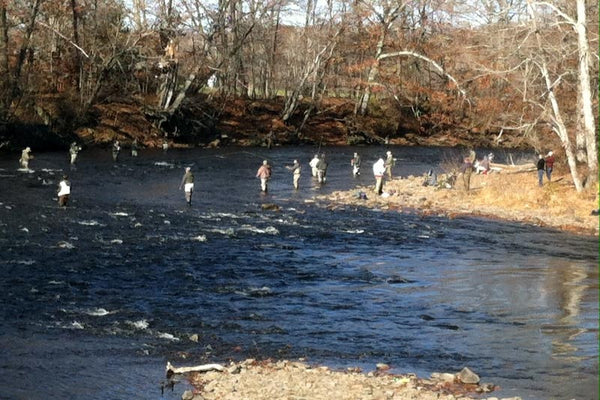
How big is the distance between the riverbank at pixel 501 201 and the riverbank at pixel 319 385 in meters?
18.5

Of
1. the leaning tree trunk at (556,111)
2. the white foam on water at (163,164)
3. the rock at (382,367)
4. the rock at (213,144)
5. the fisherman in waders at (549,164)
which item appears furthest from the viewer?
the rock at (213,144)

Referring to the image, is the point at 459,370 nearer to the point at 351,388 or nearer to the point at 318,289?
the point at 351,388

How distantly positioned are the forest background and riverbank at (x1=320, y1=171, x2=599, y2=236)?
1.50 meters

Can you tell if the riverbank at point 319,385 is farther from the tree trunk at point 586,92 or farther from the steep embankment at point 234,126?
the steep embankment at point 234,126

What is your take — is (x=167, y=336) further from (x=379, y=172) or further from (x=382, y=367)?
(x=379, y=172)

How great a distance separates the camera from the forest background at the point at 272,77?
45531 mm

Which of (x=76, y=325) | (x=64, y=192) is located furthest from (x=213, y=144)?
(x=76, y=325)

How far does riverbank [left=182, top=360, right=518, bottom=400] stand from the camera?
13609 mm

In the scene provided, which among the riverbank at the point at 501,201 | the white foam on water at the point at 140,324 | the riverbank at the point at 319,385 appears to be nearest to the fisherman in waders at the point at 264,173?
the riverbank at the point at 501,201

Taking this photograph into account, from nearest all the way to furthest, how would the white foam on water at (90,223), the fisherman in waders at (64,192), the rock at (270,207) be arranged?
the white foam on water at (90,223) → the fisherman in waders at (64,192) → the rock at (270,207)

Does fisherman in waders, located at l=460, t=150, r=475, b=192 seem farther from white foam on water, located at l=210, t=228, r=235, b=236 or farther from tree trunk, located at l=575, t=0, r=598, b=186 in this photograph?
white foam on water, located at l=210, t=228, r=235, b=236

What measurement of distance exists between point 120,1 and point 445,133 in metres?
35.6

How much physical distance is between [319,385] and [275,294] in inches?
282

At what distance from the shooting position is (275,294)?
21.2m
